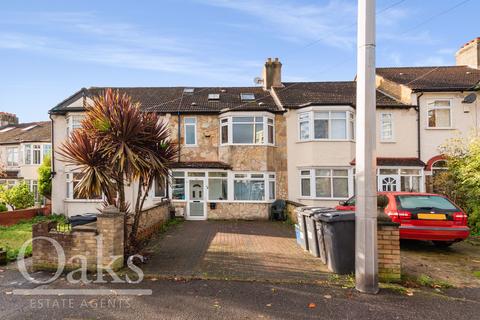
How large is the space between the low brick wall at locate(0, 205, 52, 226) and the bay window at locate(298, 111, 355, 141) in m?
16.8

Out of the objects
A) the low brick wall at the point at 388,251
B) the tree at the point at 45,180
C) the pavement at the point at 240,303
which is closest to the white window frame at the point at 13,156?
the tree at the point at 45,180

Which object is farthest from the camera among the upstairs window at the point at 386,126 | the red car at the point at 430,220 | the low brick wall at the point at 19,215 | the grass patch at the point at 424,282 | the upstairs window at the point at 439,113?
the low brick wall at the point at 19,215

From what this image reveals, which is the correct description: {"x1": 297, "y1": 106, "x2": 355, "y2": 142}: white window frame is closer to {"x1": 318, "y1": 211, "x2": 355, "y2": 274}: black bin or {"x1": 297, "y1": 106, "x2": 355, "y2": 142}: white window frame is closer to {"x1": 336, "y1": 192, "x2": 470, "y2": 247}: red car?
{"x1": 336, "y1": 192, "x2": 470, "y2": 247}: red car

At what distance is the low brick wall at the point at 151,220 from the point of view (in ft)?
28.1

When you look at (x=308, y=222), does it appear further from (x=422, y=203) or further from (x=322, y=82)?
(x=322, y=82)

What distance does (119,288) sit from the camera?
197 inches

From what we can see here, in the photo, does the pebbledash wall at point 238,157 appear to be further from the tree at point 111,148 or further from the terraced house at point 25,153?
the terraced house at point 25,153

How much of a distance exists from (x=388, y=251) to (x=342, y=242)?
785 millimetres

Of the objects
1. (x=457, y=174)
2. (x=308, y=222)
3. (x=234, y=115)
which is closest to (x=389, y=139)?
(x=457, y=174)

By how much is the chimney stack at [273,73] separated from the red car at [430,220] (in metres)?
12.3

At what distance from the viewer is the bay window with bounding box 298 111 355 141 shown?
14.4 m

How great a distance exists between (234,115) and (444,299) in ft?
38.1

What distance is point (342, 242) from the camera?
564 centimetres

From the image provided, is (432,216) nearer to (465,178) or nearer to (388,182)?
(465,178)
